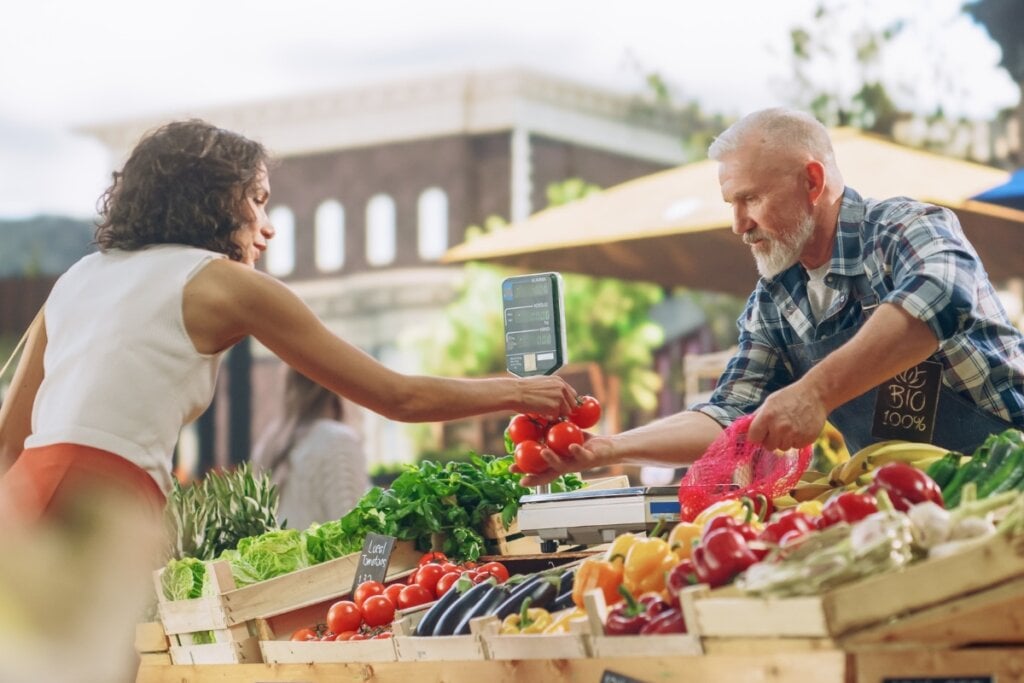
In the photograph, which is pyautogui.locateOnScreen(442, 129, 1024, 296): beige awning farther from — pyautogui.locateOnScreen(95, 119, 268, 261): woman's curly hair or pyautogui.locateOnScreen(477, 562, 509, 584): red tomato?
pyautogui.locateOnScreen(95, 119, 268, 261): woman's curly hair

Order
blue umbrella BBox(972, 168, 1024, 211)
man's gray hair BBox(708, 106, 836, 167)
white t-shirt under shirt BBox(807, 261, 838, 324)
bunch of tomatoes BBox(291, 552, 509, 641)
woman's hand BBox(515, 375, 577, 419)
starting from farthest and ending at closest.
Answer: blue umbrella BBox(972, 168, 1024, 211) → white t-shirt under shirt BBox(807, 261, 838, 324) → man's gray hair BBox(708, 106, 836, 167) → bunch of tomatoes BBox(291, 552, 509, 641) → woman's hand BBox(515, 375, 577, 419)

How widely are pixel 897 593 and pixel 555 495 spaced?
135cm

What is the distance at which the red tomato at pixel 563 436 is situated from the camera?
146 inches

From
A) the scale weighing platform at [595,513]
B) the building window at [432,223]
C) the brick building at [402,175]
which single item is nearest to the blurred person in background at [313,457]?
the scale weighing platform at [595,513]

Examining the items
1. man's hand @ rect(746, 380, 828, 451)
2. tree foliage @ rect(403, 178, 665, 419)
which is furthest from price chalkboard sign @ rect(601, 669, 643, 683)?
tree foliage @ rect(403, 178, 665, 419)

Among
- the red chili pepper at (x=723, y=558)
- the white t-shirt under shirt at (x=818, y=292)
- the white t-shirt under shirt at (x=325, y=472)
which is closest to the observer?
the red chili pepper at (x=723, y=558)

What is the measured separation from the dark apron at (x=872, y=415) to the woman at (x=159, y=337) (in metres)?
1.20

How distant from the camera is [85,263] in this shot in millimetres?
3191

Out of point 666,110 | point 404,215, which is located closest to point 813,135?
point 404,215

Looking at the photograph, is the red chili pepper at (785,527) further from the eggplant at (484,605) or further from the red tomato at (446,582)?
the red tomato at (446,582)

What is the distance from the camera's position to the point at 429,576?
3.74 meters

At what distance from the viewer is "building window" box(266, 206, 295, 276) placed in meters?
33.4

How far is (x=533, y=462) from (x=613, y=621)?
3.71ft

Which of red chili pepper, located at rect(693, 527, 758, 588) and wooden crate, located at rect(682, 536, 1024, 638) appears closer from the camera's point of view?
wooden crate, located at rect(682, 536, 1024, 638)
